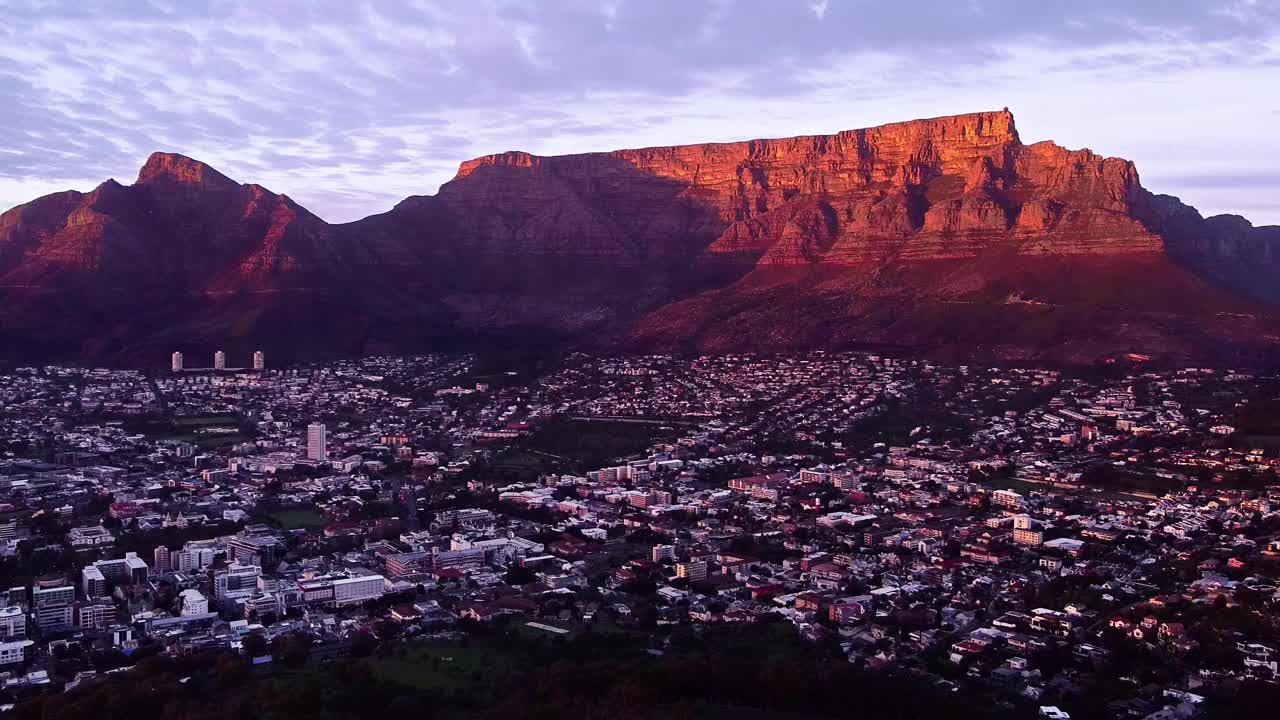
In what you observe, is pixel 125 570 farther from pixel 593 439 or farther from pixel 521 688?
pixel 593 439

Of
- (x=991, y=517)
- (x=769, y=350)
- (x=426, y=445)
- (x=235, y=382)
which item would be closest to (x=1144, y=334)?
(x=769, y=350)

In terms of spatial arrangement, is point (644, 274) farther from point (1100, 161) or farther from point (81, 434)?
point (81, 434)

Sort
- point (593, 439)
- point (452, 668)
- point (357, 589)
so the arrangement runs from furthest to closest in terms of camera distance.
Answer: point (593, 439) < point (357, 589) < point (452, 668)

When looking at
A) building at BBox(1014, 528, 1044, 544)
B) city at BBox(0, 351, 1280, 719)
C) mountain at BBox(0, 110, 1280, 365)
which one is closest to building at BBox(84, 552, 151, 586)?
city at BBox(0, 351, 1280, 719)

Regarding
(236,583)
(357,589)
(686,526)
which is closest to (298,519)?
(236,583)

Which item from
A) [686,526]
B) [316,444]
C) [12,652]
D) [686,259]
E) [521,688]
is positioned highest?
[686,259]

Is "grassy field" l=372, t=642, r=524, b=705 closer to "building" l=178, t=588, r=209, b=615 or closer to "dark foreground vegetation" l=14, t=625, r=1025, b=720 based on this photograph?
"dark foreground vegetation" l=14, t=625, r=1025, b=720
